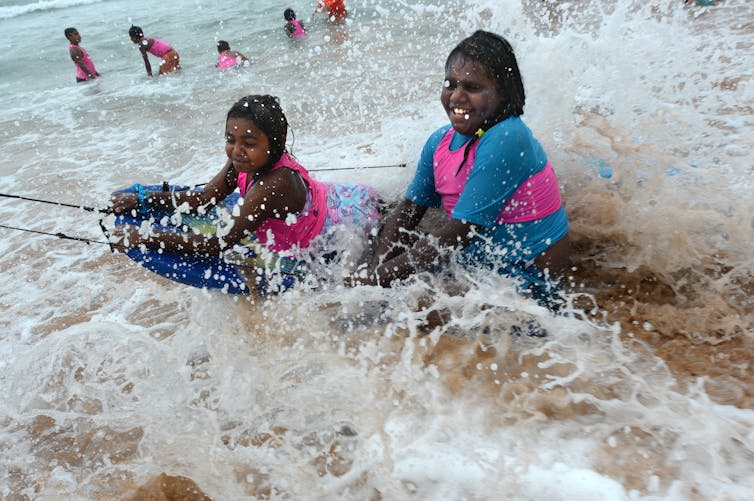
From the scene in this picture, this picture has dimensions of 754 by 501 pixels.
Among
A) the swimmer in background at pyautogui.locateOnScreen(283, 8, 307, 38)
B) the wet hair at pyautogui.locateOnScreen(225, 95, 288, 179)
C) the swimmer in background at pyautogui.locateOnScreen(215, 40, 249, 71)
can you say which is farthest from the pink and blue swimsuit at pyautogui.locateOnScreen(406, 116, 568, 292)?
the swimmer in background at pyautogui.locateOnScreen(283, 8, 307, 38)

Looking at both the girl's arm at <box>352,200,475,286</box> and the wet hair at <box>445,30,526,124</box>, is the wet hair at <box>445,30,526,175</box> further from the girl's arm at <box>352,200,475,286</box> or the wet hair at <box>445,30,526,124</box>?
the girl's arm at <box>352,200,475,286</box>

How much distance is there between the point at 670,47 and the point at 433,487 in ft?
15.6

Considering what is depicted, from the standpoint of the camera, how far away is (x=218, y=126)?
6.77 metres

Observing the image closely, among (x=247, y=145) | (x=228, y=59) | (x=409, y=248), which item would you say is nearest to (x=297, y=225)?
(x=247, y=145)

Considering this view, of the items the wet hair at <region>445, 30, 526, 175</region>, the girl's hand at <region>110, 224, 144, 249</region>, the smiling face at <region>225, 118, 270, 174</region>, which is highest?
the wet hair at <region>445, 30, 526, 175</region>

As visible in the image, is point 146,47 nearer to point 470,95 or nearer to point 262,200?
point 262,200

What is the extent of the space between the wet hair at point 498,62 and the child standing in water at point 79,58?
33.1 feet

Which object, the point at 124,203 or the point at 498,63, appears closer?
the point at 498,63

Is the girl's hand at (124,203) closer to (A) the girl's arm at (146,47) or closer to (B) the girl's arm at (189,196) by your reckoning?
(B) the girl's arm at (189,196)

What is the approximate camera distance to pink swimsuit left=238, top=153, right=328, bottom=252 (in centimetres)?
279

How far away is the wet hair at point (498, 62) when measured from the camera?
2.29m

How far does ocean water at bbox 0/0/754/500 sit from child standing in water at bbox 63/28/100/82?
645 cm

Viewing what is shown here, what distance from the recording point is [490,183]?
2.30m

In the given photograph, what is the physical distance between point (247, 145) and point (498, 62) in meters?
1.25
